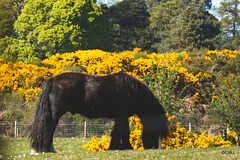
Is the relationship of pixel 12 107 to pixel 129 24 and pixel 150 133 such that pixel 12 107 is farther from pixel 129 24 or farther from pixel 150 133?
pixel 129 24

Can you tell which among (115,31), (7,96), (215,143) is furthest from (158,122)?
(115,31)

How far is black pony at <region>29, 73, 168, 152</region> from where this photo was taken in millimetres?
7777

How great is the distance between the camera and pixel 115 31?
163 feet

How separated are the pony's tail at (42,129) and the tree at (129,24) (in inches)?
1593

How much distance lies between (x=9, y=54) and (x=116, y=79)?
29767 millimetres

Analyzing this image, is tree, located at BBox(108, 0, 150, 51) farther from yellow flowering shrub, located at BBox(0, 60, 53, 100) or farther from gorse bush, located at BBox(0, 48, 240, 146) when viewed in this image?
yellow flowering shrub, located at BBox(0, 60, 53, 100)

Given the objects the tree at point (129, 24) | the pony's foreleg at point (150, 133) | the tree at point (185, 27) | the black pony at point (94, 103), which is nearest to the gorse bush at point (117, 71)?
the pony's foreleg at point (150, 133)

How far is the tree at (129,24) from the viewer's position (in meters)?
49.5

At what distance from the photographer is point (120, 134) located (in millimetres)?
8289

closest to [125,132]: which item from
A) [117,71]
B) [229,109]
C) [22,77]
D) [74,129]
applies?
[229,109]

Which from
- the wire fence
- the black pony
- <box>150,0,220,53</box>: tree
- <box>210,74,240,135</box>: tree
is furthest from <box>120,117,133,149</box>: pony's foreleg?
<box>150,0,220,53</box>: tree

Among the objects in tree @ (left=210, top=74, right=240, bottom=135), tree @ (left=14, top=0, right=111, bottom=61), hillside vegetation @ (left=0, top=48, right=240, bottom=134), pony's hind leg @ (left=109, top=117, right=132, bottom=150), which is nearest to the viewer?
pony's hind leg @ (left=109, top=117, right=132, bottom=150)

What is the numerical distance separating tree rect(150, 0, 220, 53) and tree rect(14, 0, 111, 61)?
12.7 metres

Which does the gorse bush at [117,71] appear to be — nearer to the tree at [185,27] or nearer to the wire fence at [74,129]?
the wire fence at [74,129]
